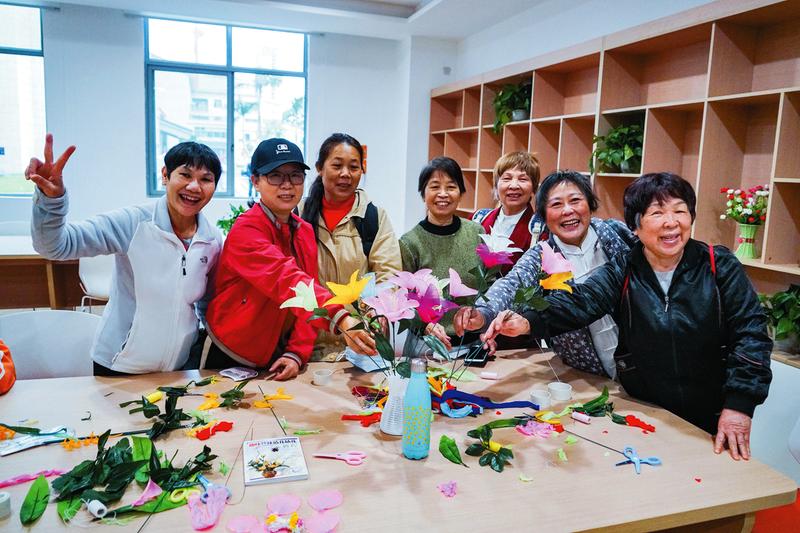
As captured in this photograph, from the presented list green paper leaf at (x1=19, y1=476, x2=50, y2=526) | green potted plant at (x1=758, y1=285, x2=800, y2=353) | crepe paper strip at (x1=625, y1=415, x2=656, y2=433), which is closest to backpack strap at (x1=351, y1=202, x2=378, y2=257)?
crepe paper strip at (x1=625, y1=415, x2=656, y2=433)

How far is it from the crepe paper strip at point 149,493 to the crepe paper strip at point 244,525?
7.3 inches

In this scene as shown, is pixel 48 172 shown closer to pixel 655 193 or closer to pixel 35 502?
pixel 35 502

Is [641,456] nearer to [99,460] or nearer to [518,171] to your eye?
[99,460]

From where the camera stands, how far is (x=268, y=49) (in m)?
6.67

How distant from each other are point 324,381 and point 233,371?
12.2 inches

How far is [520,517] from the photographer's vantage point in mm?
1124

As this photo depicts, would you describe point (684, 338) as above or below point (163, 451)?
above

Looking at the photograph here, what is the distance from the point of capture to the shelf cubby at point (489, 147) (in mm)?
5392

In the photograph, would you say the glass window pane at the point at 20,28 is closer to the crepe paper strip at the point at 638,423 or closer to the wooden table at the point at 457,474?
the wooden table at the point at 457,474

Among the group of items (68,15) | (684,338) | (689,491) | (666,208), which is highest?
(68,15)

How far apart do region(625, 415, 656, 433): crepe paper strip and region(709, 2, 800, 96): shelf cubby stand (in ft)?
7.18

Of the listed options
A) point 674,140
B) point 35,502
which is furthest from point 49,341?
point 674,140

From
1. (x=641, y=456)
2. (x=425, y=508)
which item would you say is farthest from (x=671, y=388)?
(x=425, y=508)

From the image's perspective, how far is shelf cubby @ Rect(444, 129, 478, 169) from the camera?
614 centimetres
